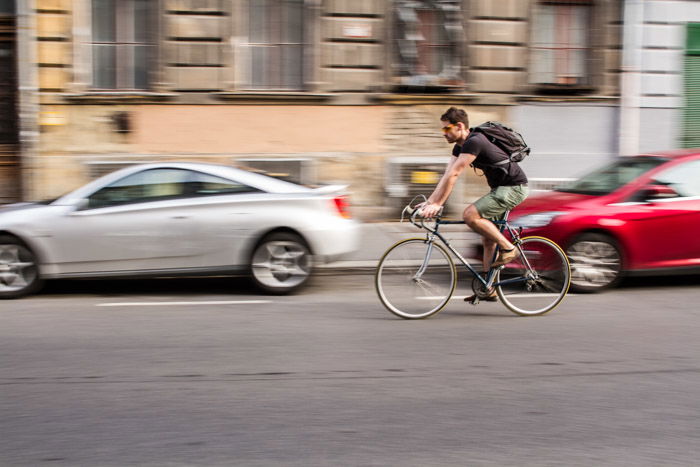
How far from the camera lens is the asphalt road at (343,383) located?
3988 mm

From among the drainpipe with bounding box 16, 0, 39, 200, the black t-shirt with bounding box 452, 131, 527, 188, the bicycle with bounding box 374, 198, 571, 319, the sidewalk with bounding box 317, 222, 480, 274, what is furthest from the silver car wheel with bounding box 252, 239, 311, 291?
the drainpipe with bounding box 16, 0, 39, 200

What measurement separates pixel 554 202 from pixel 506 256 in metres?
1.89

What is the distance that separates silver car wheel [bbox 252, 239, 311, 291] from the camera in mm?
8180

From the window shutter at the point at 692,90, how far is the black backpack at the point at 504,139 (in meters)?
9.24

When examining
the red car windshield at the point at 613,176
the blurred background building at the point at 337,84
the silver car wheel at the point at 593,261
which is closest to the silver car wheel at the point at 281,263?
the silver car wheel at the point at 593,261

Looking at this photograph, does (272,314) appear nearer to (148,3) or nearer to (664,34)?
(148,3)

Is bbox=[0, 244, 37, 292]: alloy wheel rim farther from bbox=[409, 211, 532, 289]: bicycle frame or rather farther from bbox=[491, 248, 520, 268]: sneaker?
bbox=[491, 248, 520, 268]: sneaker

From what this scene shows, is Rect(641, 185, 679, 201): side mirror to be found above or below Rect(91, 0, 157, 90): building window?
below

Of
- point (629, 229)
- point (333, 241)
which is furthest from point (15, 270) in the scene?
point (629, 229)

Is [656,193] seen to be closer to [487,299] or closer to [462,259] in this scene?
[487,299]

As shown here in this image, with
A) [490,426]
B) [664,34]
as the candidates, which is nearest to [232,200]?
[490,426]

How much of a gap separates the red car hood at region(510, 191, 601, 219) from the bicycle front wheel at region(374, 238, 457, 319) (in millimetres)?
1924

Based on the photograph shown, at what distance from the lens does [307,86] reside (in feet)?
45.8

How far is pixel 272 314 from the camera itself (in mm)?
7273
